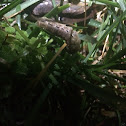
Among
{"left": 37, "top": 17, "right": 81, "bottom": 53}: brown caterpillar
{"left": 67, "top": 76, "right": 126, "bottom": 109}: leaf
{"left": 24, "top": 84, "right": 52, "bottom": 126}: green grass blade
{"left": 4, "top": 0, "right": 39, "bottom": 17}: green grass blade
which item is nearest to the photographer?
{"left": 24, "top": 84, "right": 52, "bottom": 126}: green grass blade

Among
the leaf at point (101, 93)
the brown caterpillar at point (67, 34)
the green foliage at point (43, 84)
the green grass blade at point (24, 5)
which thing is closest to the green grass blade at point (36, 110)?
the green foliage at point (43, 84)

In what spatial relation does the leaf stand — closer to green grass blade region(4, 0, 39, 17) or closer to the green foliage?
the green foliage

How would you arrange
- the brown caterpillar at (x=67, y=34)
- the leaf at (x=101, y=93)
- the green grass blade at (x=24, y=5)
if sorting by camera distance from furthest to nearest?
1. the green grass blade at (x=24, y=5)
2. the brown caterpillar at (x=67, y=34)
3. the leaf at (x=101, y=93)

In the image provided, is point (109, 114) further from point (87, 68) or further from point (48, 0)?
point (48, 0)

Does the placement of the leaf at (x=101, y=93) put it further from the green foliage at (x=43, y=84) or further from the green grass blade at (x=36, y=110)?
the green grass blade at (x=36, y=110)

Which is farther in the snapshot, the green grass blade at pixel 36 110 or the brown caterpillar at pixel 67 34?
the brown caterpillar at pixel 67 34

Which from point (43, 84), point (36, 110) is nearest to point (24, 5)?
point (43, 84)

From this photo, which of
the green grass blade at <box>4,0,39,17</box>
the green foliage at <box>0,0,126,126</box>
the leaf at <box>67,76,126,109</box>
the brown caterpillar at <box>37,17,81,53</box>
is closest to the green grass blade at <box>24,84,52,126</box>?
the green foliage at <box>0,0,126,126</box>

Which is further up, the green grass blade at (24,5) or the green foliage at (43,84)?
the green grass blade at (24,5)

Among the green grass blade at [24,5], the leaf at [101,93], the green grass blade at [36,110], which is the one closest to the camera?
the green grass blade at [36,110]

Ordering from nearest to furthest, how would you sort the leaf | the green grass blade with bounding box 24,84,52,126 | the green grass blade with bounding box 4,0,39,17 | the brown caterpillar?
1. the green grass blade with bounding box 24,84,52,126
2. the leaf
3. the brown caterpillar
4. the green grass blade with bounding box 4,0,39,17

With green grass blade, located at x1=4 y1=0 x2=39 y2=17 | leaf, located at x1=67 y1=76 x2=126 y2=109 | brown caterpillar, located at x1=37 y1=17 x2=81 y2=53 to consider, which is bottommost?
leaf, located at x1=67 y1=76 x2=126 y2=109
